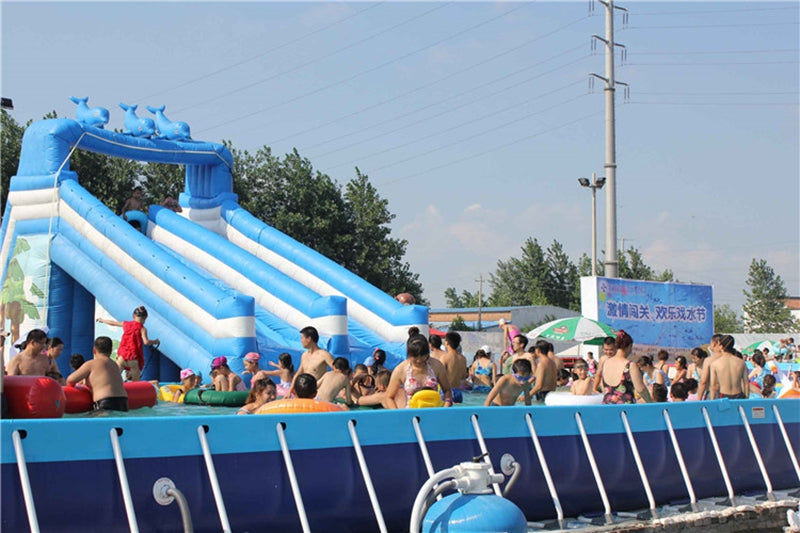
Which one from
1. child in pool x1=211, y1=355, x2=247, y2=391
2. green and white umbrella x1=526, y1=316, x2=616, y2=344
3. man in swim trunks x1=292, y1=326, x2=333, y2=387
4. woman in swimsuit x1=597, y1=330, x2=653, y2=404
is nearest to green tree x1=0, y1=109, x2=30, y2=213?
green and white umbrella x1=526, y1=316, x2=616, y2=344

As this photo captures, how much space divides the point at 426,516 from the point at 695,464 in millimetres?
3580

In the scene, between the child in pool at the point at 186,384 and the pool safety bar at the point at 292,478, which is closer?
the pool safety bar at the point at 292,478

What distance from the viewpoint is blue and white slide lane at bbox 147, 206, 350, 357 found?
515 inches

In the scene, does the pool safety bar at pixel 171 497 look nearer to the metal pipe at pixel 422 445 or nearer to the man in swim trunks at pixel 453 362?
the metal pipe at pixel 422 445

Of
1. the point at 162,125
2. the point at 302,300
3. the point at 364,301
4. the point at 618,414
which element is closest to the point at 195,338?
the point at 302,300

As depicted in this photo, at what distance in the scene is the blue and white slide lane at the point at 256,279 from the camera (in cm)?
1307

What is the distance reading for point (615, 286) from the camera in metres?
19.1

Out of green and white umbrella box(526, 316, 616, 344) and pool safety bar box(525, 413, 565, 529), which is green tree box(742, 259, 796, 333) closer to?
green and white umbrella box(526, 316, 616, 344)

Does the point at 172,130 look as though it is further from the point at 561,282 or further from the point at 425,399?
the point at 561,282

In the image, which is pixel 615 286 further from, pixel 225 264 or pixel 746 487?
pixel 746 487

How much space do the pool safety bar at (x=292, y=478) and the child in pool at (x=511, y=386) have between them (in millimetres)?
2434

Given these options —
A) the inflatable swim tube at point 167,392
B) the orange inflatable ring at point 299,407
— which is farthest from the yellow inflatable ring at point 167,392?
the orange inflatable ring at point 299,407

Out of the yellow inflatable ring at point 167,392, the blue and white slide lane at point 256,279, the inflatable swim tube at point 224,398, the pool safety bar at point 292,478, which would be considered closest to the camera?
the pool safety bar at point 292,478

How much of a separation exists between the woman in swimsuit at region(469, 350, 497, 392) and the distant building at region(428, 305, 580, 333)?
113 ft
